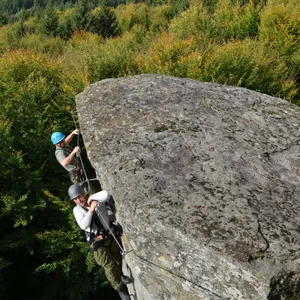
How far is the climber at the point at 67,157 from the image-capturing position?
6.42 m

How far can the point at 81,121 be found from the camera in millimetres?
5848

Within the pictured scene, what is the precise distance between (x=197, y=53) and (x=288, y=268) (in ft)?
25.6

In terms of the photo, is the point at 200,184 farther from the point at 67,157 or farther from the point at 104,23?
the point at 104,23

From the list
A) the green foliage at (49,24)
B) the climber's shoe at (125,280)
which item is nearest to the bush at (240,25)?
the climber's shoe at (125,280)

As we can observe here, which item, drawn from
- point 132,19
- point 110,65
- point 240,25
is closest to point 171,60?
point 110,65

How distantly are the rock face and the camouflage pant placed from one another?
66 cm

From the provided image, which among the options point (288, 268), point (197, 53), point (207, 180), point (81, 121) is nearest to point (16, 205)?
point (81, 121)

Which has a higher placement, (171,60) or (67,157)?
(67,157)

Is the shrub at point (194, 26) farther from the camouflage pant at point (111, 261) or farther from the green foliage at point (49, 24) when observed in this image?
the green foliage at point (49, 24)

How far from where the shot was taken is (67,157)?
21.0 ft

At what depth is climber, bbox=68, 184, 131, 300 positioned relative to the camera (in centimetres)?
494

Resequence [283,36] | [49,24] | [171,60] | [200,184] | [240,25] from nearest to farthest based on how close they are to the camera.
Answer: [200,184] → [171,60] → [283,36] → [240,25] → [49,24]

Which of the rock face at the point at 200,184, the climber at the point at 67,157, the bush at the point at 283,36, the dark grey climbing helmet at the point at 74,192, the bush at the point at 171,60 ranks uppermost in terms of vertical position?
the rock face at the point at 200,184

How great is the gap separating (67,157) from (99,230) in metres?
1.81
